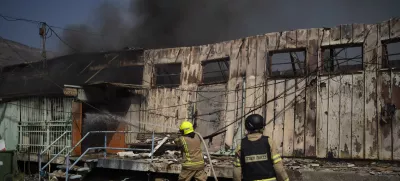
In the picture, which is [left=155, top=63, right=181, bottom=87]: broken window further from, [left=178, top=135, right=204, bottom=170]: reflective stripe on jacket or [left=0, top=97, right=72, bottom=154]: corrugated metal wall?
[left=178, top=135, right=204, bottom=170]: reflective stripe on jacket

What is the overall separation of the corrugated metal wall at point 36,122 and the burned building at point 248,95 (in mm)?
71

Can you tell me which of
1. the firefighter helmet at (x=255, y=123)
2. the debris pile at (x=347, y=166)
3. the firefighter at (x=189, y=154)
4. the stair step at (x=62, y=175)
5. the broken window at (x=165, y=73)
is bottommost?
the stair step at (x=62, y=175)

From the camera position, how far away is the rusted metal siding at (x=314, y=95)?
10312 millimetres

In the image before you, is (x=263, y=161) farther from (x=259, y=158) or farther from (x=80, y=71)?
(x=80, y=71)

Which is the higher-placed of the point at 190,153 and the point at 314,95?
the point at 314,95

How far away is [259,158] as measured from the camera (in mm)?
4520

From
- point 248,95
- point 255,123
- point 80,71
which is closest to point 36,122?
point 80,71

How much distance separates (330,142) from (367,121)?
4.12 feet

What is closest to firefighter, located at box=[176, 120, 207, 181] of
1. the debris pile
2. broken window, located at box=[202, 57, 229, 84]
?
the debris pile

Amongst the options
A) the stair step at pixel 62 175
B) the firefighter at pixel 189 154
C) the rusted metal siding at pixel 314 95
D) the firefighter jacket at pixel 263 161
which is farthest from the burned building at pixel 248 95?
the firefighter jacket at pixel 263 161

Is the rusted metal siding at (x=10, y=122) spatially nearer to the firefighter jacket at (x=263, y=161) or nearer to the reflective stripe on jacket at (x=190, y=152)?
the reflective stripe on jacket at (x=190, y=152)

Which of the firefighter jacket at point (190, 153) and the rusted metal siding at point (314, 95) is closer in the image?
the firefighter jacket at point (190, 153)

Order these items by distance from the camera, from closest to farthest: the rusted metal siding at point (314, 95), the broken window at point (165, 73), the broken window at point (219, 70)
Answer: the rusted metal siding at point (314, 95), the broken window at point (219, 70), the broken window at point (165, 73)

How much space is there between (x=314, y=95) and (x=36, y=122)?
468 inches
